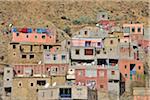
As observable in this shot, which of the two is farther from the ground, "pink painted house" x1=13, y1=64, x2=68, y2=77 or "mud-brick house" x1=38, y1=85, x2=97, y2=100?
"pink painted house" x1=13, y1=64, x2=68, y2=77

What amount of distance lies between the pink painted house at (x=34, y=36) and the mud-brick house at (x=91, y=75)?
4.37 metres

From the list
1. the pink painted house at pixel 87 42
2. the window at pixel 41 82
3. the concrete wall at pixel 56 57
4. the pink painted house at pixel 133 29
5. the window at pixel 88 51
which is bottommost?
the window at pixel 41 82

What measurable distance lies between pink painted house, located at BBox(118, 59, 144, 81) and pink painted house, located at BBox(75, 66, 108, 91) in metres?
1.23

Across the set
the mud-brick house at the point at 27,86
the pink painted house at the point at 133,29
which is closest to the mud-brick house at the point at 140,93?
the mud-brick house at the point at 27,86

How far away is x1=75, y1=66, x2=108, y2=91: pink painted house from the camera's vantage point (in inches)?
1378

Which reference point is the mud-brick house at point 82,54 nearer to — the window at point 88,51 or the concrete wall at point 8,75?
the window at point 88,51

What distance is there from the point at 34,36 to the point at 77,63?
3.75 meters

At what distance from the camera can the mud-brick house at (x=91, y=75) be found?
35000mm

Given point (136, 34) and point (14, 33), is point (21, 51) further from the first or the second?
point (136, 34)

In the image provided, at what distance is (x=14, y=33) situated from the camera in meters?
39.4

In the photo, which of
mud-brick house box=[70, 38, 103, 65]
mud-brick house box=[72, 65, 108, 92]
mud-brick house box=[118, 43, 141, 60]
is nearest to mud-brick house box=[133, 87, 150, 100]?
mud-brick house box=[72, 65, 108, 92]

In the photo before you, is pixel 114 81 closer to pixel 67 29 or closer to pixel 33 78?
pixel 33 78

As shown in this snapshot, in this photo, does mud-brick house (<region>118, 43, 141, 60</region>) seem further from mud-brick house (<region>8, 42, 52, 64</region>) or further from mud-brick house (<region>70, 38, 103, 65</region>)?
mud-brick house (<region>8, 42, 52, 64</region>)

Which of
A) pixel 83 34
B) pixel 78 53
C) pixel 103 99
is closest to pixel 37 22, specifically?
pixel 83 34
